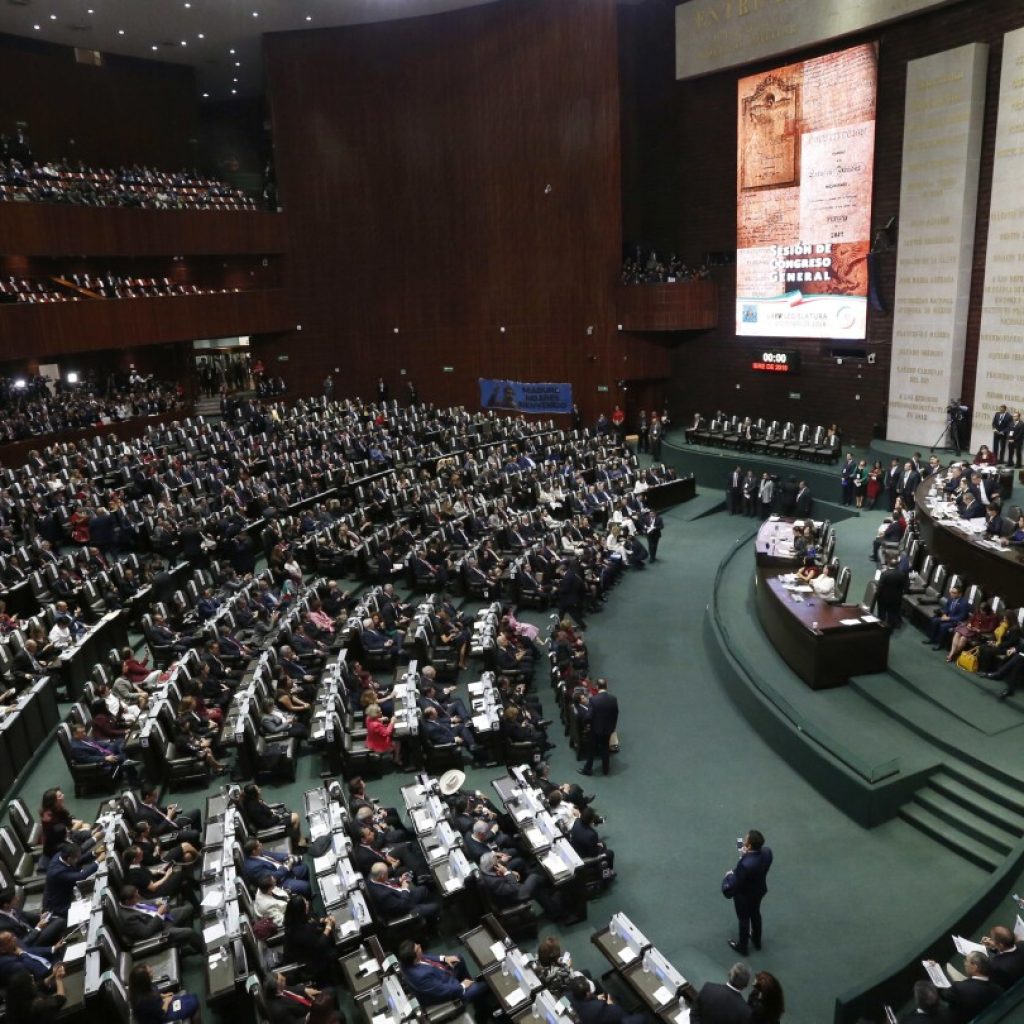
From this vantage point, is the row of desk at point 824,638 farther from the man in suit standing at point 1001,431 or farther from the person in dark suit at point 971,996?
the man in suit standing at point 1001,431

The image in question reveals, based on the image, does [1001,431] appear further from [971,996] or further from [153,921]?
[153,921]

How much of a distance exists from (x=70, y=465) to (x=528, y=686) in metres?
12.5

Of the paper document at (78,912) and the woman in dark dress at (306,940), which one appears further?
the paper document at (78,912)

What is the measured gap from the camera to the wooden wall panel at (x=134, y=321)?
22.4m

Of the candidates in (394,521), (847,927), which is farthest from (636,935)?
(394,521)

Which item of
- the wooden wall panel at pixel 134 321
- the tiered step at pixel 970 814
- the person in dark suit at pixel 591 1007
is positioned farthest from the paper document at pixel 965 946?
the wooden wall panel at pixel 134 321

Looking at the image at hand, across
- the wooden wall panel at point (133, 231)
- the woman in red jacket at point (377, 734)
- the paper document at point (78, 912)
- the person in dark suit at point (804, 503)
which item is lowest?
the person in dark suit at point (804, 503)

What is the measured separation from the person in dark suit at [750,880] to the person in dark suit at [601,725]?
2.57 m

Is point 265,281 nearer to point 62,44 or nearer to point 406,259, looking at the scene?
point 406,259

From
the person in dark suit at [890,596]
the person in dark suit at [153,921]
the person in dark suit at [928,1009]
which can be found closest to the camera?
the person in dark suit at [928,1009]

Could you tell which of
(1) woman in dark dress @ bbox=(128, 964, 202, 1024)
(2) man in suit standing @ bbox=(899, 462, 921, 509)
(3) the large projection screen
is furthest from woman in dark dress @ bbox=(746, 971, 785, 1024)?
(3) the large projection screen

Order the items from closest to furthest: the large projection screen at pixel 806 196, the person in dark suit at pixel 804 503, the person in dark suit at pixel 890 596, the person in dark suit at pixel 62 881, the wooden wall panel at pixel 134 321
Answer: the person in dark suit at pixel 62 881, the person in dark suit at pixel 890 596, the person in dark suit at pixel 804 503, the large projection screen at pixel 806 196, the wooden wall panel at pixel 134 321

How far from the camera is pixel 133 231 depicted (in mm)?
25062

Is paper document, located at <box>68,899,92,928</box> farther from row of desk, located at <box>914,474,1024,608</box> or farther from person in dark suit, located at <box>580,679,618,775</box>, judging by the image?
row of desk, located at <box>914,474,1024,608</box>
